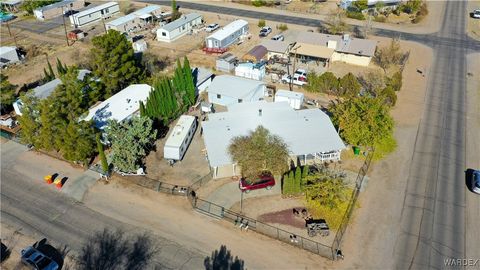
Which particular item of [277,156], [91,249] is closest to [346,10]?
[277,156]

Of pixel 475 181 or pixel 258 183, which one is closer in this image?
pixel 475 181

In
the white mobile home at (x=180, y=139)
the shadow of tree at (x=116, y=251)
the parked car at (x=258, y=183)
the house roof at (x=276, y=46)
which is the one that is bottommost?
the shadow of tree at (x=116, y=251)

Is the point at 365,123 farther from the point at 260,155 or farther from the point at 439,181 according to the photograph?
the point at 260,155

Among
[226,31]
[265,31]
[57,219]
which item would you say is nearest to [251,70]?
[226,31]

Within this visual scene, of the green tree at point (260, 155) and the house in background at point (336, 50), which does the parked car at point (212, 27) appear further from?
the green tree at point (260, 155)

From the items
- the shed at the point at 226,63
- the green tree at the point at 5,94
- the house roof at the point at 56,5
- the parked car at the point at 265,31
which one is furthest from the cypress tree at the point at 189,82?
the house roof at the point at 56,5

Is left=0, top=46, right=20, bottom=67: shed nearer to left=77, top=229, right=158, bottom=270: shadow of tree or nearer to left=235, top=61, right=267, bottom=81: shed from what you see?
left=235, top=61, right=267, bottom=81: shed

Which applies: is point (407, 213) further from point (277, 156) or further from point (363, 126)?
point (277, 156)
